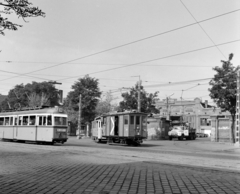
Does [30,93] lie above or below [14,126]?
above

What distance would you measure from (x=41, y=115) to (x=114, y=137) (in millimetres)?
6735

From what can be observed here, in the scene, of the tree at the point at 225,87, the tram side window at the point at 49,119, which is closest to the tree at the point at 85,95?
the tree at the point at 225,87

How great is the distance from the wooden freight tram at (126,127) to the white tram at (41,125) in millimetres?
4774

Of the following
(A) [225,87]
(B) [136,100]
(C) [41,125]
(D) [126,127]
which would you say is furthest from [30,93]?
(A) [225,87]

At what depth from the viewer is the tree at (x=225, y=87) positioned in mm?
29062

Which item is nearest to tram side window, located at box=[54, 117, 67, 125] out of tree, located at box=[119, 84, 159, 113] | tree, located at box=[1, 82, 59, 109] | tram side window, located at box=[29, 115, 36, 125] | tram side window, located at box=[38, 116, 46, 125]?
tram side window, located at box=[38, 116, 46, 125]

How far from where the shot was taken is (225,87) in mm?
29594

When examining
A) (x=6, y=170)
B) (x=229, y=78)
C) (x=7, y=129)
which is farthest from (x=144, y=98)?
(x=6, y=170)

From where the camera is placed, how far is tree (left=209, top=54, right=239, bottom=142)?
95.3 feet

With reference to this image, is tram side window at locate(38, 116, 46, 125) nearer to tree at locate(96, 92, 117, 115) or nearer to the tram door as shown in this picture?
the tram door

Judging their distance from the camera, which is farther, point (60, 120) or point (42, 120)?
point (42, 120)

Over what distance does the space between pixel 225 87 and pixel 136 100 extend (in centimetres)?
1541

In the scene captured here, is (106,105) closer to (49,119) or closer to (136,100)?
(136,100)

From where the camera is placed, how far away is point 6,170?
859 cm
